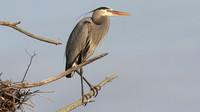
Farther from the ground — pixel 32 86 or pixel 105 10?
pixel 105 10

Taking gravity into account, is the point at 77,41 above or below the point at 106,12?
below

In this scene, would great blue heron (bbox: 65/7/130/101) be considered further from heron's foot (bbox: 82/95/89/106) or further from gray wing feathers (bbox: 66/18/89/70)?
heron's foot (bbox: 82/95/89/106)

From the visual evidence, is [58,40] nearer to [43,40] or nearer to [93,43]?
[43,40]

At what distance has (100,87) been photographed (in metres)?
8.70

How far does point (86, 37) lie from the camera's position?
900 centimetres

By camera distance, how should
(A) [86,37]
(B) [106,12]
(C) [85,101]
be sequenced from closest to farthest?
(C) [85,101]
(A) [86,37]
(B) [106,12]

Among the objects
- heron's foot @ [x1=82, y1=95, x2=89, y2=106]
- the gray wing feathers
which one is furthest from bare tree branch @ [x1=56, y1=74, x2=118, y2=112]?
the gray wing feathers

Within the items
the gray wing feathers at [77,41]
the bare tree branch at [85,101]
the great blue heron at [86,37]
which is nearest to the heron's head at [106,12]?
the great blue heron at [86,37]

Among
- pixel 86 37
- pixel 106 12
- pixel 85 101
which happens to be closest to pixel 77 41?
pixel 86 37

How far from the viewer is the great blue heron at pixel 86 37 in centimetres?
898

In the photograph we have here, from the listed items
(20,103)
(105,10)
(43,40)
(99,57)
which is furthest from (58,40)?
(105,10)

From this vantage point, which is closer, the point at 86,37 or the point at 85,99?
the point at 85,99

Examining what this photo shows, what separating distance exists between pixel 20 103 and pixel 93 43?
11.2ft

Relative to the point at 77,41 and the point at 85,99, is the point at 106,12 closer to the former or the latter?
the point at 77,41
